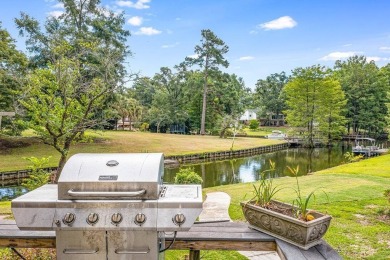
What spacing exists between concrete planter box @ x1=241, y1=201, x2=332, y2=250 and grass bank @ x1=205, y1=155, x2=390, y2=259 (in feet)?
6.43

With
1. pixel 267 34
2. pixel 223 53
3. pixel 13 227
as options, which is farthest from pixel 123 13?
pixel 13 227

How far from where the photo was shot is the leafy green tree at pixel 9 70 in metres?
18.5

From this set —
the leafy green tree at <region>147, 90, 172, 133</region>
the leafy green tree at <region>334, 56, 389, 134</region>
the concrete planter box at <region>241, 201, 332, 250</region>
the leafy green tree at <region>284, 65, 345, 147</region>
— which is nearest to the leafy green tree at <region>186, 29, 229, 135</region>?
the leafy green tree at <region>147, 90, 172, 133</region>

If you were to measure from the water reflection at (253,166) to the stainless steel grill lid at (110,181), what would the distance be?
11.7 metres

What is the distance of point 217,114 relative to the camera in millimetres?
40500

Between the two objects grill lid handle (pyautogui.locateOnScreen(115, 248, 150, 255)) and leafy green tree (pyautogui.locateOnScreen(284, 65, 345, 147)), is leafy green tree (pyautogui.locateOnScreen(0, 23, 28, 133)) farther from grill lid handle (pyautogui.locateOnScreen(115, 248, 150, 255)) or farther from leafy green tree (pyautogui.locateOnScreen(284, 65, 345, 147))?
leafy green tree (pyautogui.locateOnScreen(284, 65, 345, 147))

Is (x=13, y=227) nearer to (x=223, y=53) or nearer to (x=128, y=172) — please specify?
(x=128, y=172)

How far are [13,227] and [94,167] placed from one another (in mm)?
1295

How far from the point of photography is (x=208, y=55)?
→ 37.8 metres

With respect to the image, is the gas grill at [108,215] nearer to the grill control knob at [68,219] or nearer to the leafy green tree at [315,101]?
the grill control knob at [68,219]

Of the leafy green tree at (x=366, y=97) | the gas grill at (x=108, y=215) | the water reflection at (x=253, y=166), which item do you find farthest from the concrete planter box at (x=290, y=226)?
the leafy green tree at (x=366, y=97)

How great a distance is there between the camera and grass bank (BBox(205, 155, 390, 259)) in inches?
175

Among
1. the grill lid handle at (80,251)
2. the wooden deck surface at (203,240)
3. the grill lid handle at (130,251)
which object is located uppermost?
the grill lid handle at (130,251)

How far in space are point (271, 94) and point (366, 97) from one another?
17.9m
